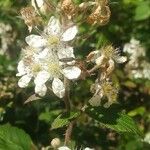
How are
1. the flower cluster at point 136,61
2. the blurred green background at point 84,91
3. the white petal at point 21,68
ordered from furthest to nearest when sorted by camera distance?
1. the flower cluster at point 136,61
2. the blurred green background at point 84,91
3. the white petal at point 21,68

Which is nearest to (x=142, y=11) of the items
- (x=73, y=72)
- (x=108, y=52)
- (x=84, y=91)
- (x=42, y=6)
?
(x=84, y=91)

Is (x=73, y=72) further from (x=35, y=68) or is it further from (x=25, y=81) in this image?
(x=25, y=81)

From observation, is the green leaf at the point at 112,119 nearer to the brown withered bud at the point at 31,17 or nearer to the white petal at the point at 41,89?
the white petal at the point at 41,89

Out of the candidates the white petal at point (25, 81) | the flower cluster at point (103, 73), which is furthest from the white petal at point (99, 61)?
the white petal at point (25, 81)

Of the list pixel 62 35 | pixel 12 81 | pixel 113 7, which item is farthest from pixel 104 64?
pixel 113 7

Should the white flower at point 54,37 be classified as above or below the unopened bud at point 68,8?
below

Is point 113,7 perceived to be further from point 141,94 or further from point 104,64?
point 104,64
